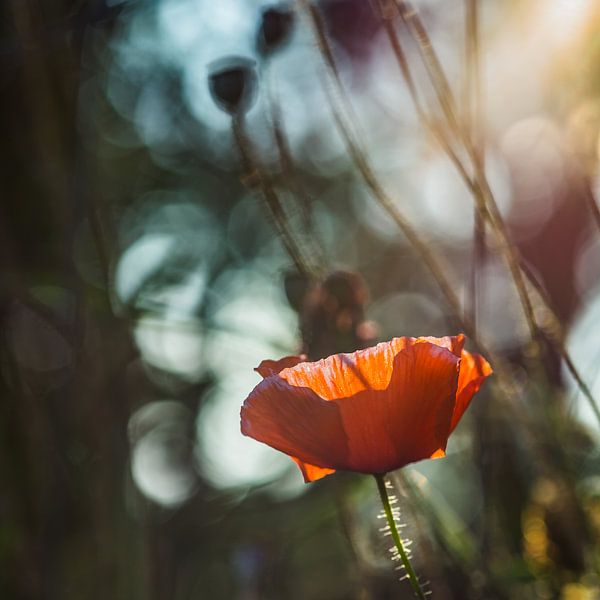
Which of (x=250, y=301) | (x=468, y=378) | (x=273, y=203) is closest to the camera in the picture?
(x=468, y=378)

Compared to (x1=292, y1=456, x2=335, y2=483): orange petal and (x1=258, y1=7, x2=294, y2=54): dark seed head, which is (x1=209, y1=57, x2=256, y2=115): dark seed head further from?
(x1=292, y1=456, x2=335, y2=483): orange petal

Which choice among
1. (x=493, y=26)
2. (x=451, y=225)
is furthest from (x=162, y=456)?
(x=493, y=26)

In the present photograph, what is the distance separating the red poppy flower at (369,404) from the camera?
0.72 metres

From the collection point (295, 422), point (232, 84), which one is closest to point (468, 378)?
point (295, 422)

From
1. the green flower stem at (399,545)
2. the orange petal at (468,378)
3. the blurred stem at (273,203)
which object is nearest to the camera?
the green flower stem at (399,545)

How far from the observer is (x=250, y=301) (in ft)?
8.91

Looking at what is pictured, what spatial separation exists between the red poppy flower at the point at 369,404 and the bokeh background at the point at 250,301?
0.79 feet

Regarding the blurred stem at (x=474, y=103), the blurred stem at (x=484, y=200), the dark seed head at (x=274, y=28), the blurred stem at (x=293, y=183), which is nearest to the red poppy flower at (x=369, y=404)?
the blurred stem at (x=484, y=200)

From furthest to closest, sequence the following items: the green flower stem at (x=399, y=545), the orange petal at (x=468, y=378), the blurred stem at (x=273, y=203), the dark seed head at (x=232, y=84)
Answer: the dark seed head at (x=232, y=84)
the blurred stem at (x=273, y=203)
the orange petal at (x=468, y=378)
the green flower stem at (x=399, y=545)

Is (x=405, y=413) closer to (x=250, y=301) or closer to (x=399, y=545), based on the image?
(x=399, y=545)

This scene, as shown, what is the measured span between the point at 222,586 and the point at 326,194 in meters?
1.83

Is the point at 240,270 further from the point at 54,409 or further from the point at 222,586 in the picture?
the point at 54,409

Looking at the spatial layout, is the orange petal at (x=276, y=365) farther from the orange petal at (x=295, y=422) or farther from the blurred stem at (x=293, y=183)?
the blurred stem at (x=293, y=183)

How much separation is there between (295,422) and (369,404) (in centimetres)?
6
